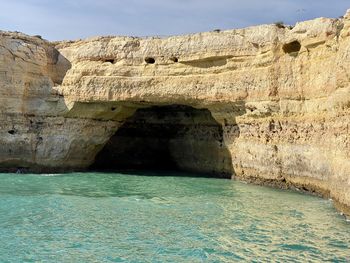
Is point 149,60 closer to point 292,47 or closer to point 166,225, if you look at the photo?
point 292,47

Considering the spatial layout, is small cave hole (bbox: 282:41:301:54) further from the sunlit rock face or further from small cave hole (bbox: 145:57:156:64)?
small cave hole (bbox: 145:57:156:64)

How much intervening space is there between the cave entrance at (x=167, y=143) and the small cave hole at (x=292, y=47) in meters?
5.40

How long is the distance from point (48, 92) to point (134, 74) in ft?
13.7

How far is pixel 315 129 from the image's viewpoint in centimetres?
1334

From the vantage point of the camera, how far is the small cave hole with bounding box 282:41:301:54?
1481 cm

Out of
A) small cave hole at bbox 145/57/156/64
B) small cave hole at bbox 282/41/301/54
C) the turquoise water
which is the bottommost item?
the turquoise water

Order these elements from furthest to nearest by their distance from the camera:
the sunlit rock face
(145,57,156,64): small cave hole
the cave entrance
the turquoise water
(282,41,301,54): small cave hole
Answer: the cave entrance → (145,57,156,64): small cave hole → (282,41,301,54): small cave hole → the sunlit rock face → the turquoise water

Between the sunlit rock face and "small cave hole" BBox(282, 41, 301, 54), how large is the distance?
35 millimetres

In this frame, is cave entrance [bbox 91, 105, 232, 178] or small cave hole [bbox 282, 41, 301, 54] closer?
small cave hole [bbox 282, 41, 301, 54]

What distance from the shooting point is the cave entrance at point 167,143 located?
2011cm

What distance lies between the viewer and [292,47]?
14992 millimetres

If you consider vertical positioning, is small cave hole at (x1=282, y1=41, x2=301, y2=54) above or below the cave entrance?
above

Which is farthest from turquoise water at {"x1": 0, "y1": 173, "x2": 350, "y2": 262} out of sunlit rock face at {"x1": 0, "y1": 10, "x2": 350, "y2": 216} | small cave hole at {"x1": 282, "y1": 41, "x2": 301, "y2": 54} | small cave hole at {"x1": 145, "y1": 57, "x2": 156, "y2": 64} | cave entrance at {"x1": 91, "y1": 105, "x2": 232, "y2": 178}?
small cave hole at {"x1": 145, "y1": 57, "x2": 156, "y2": 64}

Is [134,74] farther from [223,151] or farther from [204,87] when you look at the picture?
[223,151]
